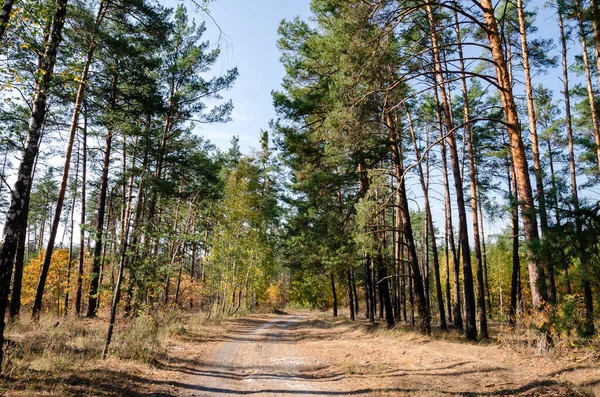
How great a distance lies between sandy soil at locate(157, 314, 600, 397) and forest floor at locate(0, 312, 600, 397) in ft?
0.06

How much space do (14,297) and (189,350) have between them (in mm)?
6581

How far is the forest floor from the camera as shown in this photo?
5.74 m

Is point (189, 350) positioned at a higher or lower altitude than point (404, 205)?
lower

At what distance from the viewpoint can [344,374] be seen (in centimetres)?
783

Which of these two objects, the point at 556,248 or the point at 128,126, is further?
the point at 128,126

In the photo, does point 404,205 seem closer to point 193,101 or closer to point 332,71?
point 332,71

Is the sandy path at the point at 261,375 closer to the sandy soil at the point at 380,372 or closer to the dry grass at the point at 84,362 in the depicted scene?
the sandy soil at the point at 380,372

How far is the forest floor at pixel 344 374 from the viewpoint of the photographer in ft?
18.8

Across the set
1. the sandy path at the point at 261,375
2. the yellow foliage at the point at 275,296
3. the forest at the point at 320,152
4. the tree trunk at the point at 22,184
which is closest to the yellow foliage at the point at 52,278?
the forest at the point at 320,152

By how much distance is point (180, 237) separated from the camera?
10.2 m

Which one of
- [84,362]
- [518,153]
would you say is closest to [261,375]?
[84,362]

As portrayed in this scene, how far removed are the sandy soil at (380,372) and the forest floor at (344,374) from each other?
0.02 metres

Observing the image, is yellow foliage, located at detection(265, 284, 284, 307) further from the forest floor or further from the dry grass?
the forest floor

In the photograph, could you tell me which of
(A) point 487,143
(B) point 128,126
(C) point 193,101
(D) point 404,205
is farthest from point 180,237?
(A) point 487,143
